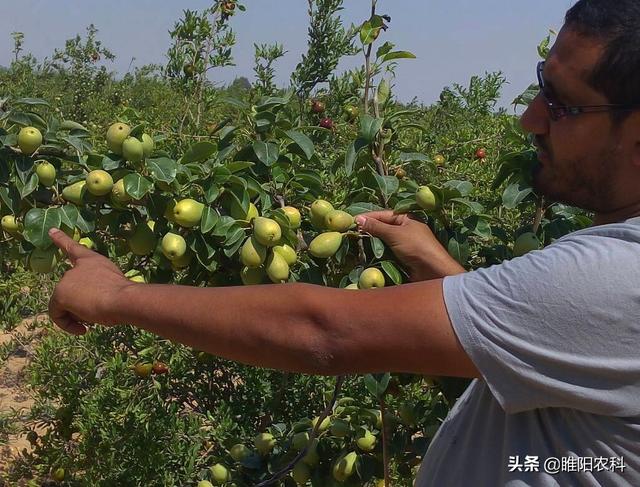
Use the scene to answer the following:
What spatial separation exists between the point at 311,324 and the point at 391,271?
515mm

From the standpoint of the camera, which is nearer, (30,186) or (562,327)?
(562,327)

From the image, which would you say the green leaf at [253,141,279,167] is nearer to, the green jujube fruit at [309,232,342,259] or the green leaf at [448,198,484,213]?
the green jujube fruit at [309,232,342,259]

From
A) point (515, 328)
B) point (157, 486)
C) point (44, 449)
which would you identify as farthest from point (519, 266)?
point (44, 449)

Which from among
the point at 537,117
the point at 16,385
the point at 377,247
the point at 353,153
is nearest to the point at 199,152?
the point at 353,153

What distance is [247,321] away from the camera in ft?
3.76

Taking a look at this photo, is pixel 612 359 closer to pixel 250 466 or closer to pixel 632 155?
pixel 632 155

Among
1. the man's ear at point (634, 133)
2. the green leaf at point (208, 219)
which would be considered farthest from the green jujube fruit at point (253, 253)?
the man's ear at point (634, 133)

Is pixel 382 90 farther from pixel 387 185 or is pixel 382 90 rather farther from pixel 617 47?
pixel 617 47

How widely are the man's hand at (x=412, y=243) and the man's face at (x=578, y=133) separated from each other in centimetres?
37

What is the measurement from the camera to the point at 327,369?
3.71ft

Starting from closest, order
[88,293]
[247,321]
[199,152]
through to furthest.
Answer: [247,321], [88,293], [199,152]

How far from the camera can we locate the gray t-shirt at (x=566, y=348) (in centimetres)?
102

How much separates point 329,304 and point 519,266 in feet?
0.88

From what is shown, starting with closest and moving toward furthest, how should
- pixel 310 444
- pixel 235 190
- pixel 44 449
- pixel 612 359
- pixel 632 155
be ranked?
1. pixel 612 359
2. pixel 632 155
3. pixel 235 190
4. pixel 310 444
5. pixel 44 449
